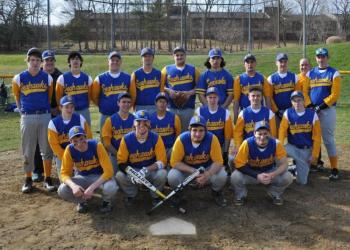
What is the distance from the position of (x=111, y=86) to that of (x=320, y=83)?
3.03 metres

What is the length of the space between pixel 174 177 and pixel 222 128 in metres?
1.17

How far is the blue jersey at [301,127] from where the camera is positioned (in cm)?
591

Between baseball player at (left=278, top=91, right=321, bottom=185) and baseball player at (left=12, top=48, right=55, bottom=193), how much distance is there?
325 centimetres

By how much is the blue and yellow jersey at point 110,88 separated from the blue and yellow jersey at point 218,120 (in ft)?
3.76

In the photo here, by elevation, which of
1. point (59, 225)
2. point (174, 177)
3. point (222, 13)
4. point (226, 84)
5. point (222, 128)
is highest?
point (222, 13)

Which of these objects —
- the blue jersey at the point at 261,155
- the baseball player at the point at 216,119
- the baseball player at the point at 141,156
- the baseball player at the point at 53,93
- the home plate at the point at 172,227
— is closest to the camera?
the home plate at the point at 172,227

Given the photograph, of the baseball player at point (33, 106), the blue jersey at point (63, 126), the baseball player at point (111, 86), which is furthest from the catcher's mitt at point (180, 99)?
the baseball player at point (33, 106)

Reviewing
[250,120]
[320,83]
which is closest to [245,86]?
[250,120]

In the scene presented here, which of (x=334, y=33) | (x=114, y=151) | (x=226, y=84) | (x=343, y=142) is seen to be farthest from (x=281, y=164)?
(x=334, y=33)

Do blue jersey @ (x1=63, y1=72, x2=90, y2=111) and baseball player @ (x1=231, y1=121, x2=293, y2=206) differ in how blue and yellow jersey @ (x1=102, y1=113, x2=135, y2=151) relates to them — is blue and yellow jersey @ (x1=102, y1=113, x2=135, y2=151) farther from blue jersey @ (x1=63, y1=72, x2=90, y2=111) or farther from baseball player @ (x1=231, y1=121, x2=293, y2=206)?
baseball player @ (x1=231, y1=121, x2=293, y2=206)

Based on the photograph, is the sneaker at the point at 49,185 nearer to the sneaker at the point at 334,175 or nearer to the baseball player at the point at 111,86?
the baseball player at the point at 111,86

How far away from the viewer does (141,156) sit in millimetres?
5184

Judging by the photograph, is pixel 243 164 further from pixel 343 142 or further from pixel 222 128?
pixel 343 142

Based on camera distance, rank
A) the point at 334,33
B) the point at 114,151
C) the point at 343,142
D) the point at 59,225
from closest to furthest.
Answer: the point at 59,225, the point at 114,151, the point at 343,142, the point at 334,33
